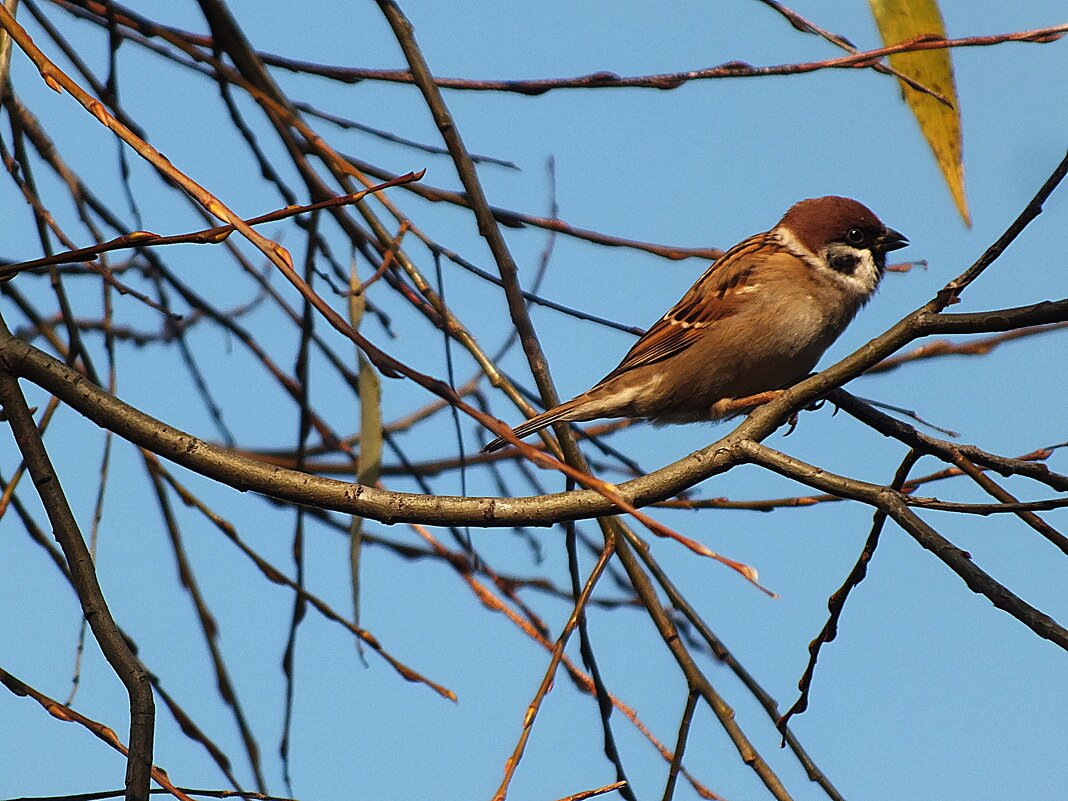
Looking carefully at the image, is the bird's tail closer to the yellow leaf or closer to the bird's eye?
the yellow leaf

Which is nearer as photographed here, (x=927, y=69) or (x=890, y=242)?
(x=927, y=69)

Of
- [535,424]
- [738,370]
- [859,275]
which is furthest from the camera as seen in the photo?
[859,275]

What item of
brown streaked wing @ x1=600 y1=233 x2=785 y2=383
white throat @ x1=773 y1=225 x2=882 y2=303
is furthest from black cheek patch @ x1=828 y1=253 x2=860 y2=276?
brown streaked wing @ x1=600 y1=233 x2=785 y2=383

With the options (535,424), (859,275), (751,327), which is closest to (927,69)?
(535,424)

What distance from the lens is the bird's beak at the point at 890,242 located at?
3.20 metres

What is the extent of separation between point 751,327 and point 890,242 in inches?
21.9

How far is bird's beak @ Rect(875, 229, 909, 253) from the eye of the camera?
3201mm

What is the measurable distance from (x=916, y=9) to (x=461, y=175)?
0.74 meters

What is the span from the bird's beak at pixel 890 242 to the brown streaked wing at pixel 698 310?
26 cm

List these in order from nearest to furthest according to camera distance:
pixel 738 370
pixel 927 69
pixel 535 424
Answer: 1. pixel 927 69
2. pixel 535 424
3. pixel 738 370

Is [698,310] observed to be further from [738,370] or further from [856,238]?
[856,238]

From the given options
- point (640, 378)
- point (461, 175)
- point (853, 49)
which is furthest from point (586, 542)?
point (853, 49)

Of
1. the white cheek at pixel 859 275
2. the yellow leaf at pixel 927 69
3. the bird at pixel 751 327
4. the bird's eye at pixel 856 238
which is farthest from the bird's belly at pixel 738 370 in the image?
the yellow leaf at pixel 927 69

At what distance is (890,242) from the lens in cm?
320
